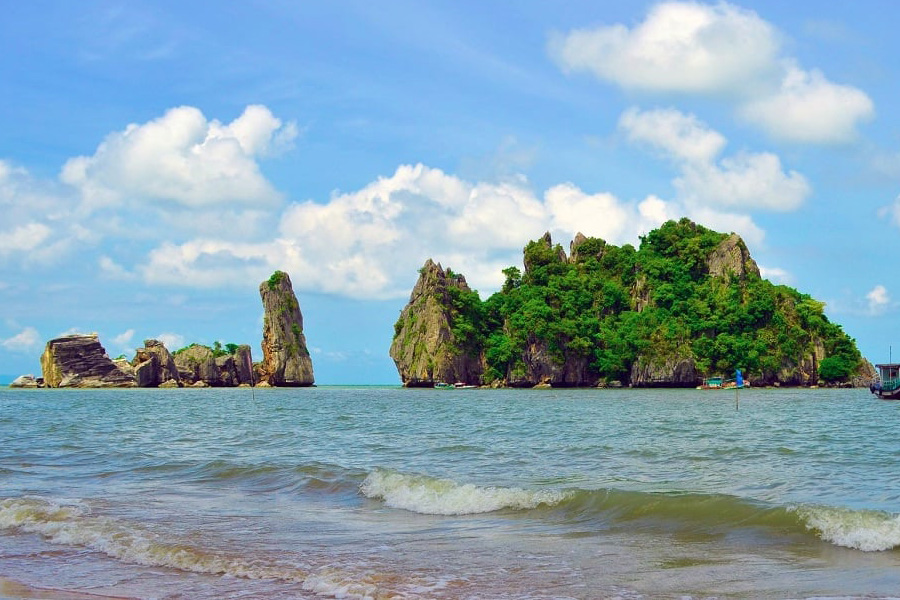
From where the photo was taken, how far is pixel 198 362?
123 m

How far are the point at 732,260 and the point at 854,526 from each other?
103m

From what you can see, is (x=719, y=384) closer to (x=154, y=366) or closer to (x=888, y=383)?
(x=888, y=383)

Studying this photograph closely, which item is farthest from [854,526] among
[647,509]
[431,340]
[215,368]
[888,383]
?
[215,368]

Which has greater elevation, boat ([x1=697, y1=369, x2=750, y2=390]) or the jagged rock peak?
the jagged rock peak

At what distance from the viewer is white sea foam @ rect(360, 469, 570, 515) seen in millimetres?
13477

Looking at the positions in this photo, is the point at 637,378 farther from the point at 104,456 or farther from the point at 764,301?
the point at 104,456

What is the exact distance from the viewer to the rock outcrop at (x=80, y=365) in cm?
11238

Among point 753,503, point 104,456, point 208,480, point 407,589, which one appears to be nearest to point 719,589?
point 407,589

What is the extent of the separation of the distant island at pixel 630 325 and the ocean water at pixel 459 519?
79.2 metres

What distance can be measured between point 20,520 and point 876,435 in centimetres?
2326

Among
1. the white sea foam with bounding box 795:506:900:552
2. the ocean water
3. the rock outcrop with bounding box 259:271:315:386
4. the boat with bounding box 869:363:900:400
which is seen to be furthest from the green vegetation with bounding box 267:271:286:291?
the white sea foam with bounding box 795:506:900:552

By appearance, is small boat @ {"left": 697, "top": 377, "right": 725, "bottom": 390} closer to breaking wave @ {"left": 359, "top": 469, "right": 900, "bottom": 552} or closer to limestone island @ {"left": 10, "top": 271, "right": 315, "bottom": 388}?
limestone island @ {"left": 10, "top": 271, "right": 315, "bottom": 388}

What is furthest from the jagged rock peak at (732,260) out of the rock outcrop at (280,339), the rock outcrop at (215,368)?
the rock outcrop at (215,368)

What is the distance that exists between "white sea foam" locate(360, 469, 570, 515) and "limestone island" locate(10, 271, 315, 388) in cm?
10500
